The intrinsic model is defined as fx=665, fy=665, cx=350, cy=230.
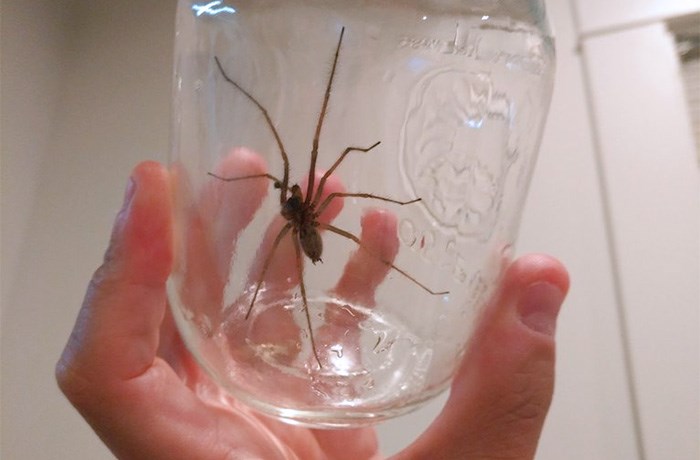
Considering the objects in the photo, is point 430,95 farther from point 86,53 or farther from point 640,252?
point 86,53

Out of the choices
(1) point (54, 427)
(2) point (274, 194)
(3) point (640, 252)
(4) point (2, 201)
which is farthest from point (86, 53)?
(3) point (640, 252)

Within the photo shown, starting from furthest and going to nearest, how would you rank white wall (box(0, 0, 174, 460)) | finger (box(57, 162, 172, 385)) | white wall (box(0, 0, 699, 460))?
white wall (box(0, 0, 174, 460)) → white wall (box(0, 0, 699, 460)) → finger (box(57, 162, 172, 385))

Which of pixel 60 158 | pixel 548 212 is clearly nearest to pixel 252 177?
pixel 548 212

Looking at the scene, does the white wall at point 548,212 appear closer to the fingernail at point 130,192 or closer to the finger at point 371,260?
the finger at point 371,260

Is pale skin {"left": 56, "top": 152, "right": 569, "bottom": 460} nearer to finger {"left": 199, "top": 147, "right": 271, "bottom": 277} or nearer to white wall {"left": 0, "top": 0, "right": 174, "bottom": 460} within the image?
finger {"left": 199, "top": 147, "right": 271, "bottom": 277}

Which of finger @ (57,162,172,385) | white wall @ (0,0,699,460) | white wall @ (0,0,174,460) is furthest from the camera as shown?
white wall @ (0,0,174,460)

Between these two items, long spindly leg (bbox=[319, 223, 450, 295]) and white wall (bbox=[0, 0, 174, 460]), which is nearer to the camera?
long spindly leg (bbox=[319, 223, 450, 295])

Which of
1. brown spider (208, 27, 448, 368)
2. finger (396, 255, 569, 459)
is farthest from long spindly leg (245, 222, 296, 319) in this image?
finger (396, 255, 569, 459)
